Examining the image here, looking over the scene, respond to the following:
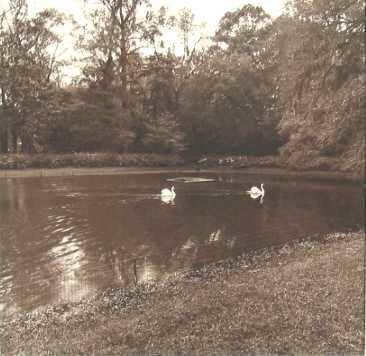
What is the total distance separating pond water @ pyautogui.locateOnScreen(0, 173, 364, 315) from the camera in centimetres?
895

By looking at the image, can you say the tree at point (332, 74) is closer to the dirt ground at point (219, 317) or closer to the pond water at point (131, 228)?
the dirt ground at point (219, 317)

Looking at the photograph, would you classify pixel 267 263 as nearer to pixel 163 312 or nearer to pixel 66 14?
pixel 163 312

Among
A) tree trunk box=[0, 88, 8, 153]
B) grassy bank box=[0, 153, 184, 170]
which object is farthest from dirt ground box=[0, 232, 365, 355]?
tree trunk box=[0, 88, 8, 153]

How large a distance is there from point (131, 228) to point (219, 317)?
336 inches

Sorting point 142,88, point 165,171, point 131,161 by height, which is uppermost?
point 142,88

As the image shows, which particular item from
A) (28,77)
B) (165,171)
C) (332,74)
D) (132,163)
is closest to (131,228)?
(332,74)

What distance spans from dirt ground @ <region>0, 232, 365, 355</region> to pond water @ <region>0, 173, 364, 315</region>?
1.04 m

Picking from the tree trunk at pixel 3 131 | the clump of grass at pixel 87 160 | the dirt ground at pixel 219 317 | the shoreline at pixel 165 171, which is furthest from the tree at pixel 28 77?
the dirt ground at pixel 219 317

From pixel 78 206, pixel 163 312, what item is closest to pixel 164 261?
pixel 163 312

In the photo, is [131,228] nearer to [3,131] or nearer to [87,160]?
[87,160]

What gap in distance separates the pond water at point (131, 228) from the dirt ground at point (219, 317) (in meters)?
1.04

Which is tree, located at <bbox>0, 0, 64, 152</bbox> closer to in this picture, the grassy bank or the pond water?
the grassy bank

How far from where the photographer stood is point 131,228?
14.1 meters

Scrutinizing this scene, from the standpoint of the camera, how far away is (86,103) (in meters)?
39.3
